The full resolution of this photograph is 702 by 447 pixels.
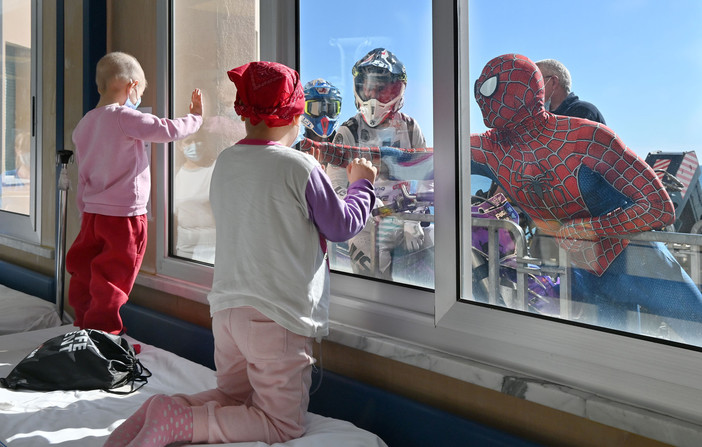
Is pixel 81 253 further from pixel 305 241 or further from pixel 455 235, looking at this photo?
pixel 455 235

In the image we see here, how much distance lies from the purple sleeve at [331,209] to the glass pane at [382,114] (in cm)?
24

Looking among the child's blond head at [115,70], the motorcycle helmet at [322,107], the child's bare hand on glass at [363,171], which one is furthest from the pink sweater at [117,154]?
the child's bare hand on glass at [363,171]

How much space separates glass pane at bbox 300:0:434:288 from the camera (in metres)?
1.53

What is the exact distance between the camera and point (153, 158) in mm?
2426

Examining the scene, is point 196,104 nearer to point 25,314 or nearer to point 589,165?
point 25,314

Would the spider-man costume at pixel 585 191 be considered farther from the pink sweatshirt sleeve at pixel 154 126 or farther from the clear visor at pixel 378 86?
the pink sweatshirt sleeve at pixel 154 126

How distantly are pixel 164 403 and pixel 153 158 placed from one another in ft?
4.54

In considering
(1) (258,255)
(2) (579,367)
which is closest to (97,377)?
(1) (258,255)

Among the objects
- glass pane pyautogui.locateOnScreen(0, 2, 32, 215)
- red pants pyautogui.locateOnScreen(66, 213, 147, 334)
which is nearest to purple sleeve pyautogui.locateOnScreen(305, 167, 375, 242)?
red pants pyautogui.locateOnScreen(66, 213, 147, 334)

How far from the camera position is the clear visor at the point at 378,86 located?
1.58 meters

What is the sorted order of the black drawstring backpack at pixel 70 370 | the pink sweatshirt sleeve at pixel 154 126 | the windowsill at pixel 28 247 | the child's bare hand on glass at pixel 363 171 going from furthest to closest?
the windowsill at pixel 28 247
the pink sweatshirt sleeve at pixel 154 126
the black drawstring backpack at pixel 70 370
the child's bare hand on glass at pixel 363 171

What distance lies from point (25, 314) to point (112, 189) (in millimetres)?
854

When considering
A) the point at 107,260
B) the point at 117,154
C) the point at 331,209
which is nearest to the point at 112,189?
the point at 117,154

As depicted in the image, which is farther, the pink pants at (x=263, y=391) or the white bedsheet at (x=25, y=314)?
the white bedsheet at (x=25, y=314)
